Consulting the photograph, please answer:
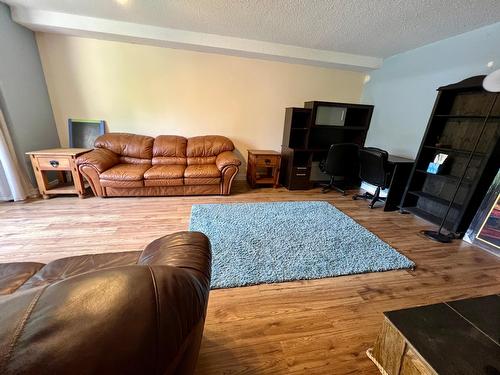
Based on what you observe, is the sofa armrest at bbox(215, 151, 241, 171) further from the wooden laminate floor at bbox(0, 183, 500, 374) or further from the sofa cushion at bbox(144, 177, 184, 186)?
the wooden laminate floor at bbox(0, 183, 500, 374)

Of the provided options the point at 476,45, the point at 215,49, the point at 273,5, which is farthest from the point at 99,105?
the point at 476,45

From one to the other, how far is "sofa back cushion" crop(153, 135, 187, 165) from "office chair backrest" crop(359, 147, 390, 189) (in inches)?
114

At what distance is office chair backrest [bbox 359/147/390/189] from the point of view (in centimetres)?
291

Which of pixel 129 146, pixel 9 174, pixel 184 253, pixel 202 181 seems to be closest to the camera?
pixel 184 253

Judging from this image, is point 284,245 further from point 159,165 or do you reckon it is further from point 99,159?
point 99,159

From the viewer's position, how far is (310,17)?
2.45 m

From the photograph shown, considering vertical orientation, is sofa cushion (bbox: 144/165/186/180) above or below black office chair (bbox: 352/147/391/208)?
below

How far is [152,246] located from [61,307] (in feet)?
2.32

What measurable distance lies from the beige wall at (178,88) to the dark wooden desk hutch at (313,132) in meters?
0.33

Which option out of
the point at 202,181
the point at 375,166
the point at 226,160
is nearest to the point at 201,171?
the point at 202,181

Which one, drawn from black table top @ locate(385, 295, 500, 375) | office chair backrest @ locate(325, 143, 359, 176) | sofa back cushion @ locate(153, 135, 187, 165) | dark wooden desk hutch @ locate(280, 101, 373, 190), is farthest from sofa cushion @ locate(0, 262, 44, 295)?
office chair backrest @ locate(325, 143, 359, 176)

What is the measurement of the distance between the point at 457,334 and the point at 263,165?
3.06m

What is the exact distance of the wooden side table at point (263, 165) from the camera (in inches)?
144

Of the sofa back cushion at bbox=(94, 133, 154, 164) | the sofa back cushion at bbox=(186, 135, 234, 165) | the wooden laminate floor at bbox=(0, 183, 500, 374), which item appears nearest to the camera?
the wooden laminate floor at bbox=(0, 183, 500, 374)
